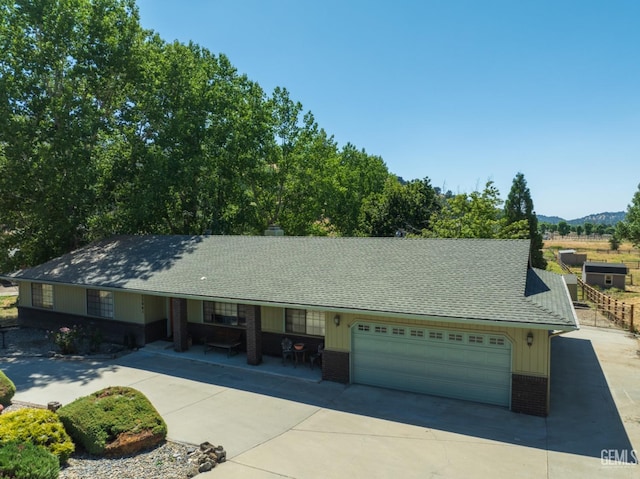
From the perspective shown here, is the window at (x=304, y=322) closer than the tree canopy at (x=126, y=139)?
Yes

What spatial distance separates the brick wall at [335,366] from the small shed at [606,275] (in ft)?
102

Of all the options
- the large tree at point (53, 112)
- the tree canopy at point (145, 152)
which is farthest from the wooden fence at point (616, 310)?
the large tree at point (53, 112)

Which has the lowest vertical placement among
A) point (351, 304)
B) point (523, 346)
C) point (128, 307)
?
point (128, 307)

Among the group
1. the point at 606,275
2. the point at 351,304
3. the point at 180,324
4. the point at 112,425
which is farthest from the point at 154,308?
the point at 606,275

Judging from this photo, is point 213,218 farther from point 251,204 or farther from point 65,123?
point 65,123

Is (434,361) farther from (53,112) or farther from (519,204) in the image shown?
(519,204)

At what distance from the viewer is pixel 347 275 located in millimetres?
14188

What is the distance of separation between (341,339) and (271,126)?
2606 centimetres

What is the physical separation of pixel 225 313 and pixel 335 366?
5545 millimetres

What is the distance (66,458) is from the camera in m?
8.18

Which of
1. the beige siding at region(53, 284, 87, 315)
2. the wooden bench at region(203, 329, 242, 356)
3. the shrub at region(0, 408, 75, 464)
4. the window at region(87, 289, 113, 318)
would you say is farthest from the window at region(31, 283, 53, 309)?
the shrub at region(0, 408, 75, 464)

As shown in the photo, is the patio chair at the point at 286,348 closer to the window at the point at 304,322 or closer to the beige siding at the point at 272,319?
the window at the point at 304,322

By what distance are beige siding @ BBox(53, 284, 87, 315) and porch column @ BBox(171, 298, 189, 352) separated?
16.9ft

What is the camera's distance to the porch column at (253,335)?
14594 mm
